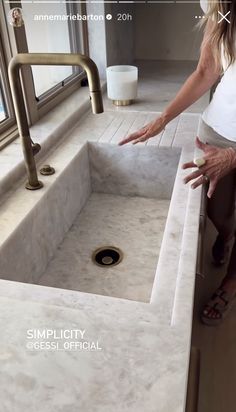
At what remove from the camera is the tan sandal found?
1.32 m

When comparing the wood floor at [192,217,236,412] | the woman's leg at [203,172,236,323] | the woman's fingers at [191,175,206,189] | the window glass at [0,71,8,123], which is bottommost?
the wood floor at [192,217,236,412]

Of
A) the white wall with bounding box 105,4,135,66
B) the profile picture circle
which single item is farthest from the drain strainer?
the white wall with bounding box 105,4,135,66

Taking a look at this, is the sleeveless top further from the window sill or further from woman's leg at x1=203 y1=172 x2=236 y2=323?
the window sill

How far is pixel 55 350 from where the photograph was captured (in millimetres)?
554

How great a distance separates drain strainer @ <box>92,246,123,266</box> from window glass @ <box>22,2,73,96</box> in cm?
69

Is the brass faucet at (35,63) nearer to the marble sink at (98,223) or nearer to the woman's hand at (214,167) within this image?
the marble sink at (98,223)

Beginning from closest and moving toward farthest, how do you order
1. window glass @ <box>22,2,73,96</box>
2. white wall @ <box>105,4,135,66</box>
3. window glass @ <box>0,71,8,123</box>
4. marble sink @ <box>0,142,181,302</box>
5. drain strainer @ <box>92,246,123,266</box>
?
marble sink @ <box>0,142,181,302</box> < drain strainer @ <box>92,246,123,266</box> < window glass @ <box>0,71,8,123</box> < window glass @ <box>22,2,73,96</box> < white wall @ <box>105,4,135,66</box>

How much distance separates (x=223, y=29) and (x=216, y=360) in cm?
100

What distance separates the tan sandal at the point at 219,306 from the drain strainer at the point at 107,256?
1.60 feet

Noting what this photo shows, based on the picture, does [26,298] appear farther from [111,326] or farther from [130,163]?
[130,163]

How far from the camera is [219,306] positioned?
4.37ft

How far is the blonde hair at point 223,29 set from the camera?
2.66ft

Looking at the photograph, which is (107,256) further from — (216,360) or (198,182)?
(216,360)

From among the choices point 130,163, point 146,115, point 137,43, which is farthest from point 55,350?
point 137,43
